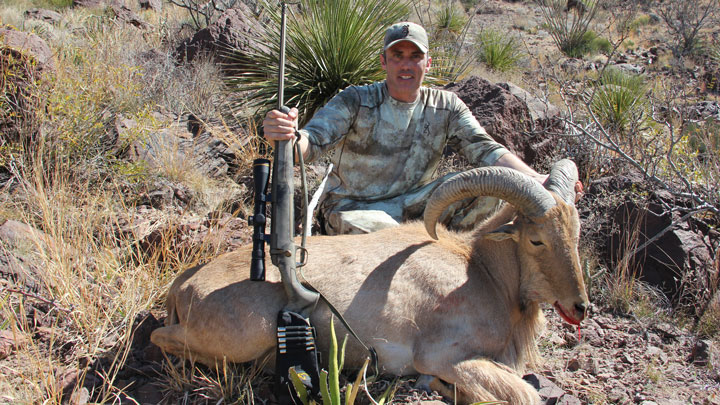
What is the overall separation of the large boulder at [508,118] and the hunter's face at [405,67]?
6.63 ft

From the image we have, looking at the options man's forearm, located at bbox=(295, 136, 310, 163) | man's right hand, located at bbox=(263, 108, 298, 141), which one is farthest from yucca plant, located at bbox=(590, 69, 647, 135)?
man's right hand, located at bbox=(263, 108, 298, 141)

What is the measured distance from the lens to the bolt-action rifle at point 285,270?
3.13 metres

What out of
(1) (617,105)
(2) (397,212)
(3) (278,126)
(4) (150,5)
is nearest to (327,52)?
(2) (397,212)

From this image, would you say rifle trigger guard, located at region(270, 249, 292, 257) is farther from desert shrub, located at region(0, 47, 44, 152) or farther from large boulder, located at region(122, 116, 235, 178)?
desert shrub, located at region(0, 47, 44, 152)

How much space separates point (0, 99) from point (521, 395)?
19.7ft

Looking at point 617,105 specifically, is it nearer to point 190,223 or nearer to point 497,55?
point 497,55

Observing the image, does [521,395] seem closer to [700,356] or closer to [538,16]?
[700,356]

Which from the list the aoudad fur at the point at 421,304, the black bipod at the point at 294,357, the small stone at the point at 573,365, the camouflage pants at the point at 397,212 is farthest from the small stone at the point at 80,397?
the small stone at the point at 573,365

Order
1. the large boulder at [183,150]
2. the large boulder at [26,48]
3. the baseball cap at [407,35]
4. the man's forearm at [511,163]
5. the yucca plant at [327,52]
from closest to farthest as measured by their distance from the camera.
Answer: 1. the man's forearm at [511,163]
2. the baseball cap at [407,35]
3. the large boulder at [26,48]
4. the large boulder at [183,150]
5. the yucca plant at [327,52]

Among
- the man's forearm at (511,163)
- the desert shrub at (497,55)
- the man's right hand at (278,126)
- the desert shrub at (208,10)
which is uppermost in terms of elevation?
the desert shrub at (208,10)

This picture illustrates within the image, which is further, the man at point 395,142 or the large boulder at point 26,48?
the large boulder at point 26,48

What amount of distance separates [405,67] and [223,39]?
6013 millimetres

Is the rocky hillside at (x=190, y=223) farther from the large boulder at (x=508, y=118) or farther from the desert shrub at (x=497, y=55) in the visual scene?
the desert shrub at (x=497, y=55)

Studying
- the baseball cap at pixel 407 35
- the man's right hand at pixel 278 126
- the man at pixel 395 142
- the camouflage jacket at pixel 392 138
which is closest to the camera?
the man's right hand at pixel 278 126
